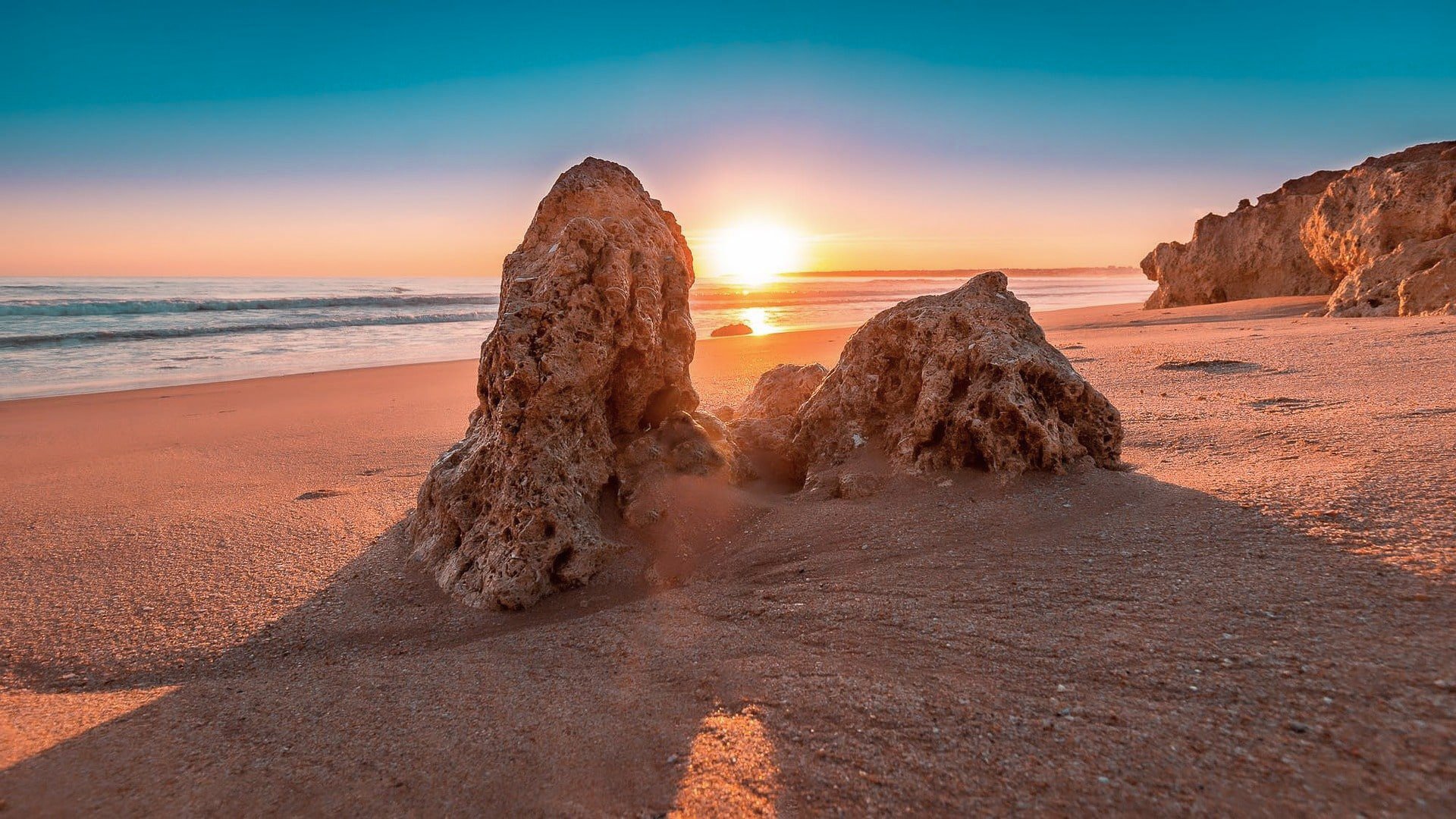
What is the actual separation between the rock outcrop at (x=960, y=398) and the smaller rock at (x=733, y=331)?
1573 cm

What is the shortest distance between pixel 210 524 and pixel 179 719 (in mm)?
2902

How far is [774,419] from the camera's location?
5.86 meters

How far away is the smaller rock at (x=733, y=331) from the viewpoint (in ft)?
69.3

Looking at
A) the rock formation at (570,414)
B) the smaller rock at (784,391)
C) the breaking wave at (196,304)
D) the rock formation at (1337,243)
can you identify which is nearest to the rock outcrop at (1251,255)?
the rock formation at (1337,243)

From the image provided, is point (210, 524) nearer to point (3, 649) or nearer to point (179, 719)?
point (3, 649)

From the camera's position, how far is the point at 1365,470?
3.44 meters

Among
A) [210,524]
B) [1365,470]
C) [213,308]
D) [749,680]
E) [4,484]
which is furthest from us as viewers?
[213,308]

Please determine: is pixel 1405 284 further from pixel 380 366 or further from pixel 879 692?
pixel 380 366

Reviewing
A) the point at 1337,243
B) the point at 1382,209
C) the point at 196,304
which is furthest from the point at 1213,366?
the point at 196,304

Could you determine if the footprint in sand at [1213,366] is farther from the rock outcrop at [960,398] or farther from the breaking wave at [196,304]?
the breaking wave at [196,304]

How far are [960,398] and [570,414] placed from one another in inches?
91.8

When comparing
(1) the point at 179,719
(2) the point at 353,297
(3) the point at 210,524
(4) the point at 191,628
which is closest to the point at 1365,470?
(1) the point at 179,719

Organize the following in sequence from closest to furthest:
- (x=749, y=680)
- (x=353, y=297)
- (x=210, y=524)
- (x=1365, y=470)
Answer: (x=749, y=680) < (x=1365, y=470) < (x=210, y=524) < (x=353, y=297)

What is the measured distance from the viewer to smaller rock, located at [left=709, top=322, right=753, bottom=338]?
21.1 metres
